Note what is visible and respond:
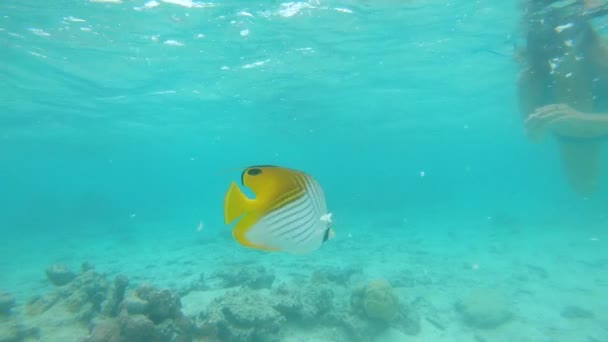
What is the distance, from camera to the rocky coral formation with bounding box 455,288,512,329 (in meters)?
10.4

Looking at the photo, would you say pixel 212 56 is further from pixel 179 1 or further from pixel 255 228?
pixel 255 228

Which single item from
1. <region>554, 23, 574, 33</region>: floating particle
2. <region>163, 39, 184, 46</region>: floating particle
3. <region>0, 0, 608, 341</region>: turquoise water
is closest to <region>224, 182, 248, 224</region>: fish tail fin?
<region>0, 0, 608, 341</region>: turquoise water

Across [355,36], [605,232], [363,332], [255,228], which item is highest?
[355,36]

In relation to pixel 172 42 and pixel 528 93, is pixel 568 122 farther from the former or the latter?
pixel 172 42

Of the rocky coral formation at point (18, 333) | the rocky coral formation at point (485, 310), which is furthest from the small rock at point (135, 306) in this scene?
the rocky coral formation at point (485, 310)

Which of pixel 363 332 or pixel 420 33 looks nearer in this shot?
pixel 363 332

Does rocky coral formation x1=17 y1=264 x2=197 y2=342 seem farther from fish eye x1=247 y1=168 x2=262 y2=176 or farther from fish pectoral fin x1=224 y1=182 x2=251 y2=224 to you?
fish eye x1=247 y1=168 x2=262 y2=176

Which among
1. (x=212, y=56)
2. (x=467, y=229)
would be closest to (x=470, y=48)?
(x=212, y=56)

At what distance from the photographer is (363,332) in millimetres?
8562

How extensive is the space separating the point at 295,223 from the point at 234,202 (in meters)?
0.29

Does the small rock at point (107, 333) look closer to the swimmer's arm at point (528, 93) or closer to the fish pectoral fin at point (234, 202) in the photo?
the fish pectoral fin at point (234, 202)

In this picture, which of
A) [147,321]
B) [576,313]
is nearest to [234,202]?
[147,321]

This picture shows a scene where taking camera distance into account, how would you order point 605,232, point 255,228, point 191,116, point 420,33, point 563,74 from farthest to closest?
point 191,116, point 605,232, point 420,33, point 563,74, point 255,228

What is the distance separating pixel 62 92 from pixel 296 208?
27.7 m
